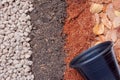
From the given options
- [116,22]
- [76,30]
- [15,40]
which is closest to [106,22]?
[116,22]

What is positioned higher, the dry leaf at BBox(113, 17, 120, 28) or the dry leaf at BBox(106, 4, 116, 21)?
the dry leaf at BBox(106, 4, 116, 21)

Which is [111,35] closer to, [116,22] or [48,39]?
[116,22]

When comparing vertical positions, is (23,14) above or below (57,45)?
above

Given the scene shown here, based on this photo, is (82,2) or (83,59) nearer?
(83,59)

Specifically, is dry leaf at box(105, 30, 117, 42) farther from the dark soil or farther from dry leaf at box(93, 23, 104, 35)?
the dark soil

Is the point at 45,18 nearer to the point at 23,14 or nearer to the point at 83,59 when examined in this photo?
the point at 23,14

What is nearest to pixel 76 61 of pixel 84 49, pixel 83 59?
pixel 83 59

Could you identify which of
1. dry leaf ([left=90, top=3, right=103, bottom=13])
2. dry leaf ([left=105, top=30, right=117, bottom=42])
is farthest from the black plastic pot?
dry leaf ([left=90, top=3, right=103, bottom=13])
